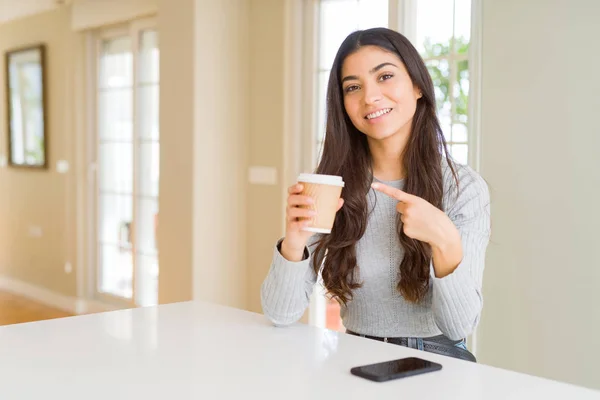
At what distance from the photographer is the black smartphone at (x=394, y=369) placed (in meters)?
1.13

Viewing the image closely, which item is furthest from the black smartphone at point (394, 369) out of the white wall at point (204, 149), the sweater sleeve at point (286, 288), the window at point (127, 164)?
the window at point (127, 164)

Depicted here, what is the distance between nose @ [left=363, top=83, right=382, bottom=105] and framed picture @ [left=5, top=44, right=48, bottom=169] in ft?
15.4

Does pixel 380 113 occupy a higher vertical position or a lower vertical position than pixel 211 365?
higher

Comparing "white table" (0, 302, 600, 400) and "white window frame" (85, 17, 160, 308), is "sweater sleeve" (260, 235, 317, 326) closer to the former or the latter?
"white table" (0, 302, 600, 400)

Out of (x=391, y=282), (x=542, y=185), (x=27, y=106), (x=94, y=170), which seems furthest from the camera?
(x=27, y=106)

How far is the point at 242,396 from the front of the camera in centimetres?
104

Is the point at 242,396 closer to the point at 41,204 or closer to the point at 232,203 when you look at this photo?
the point at 232,203

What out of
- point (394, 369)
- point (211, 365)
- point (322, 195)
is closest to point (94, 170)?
point (322, 195)

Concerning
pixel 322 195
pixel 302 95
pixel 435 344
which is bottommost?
pixel 435 344

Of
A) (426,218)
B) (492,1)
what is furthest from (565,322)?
(426,218)

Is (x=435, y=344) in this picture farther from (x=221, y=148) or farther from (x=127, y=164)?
(x=127, y=164)

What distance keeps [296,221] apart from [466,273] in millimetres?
365

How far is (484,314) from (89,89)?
370cm

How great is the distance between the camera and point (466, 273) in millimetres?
1474
